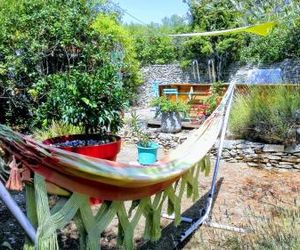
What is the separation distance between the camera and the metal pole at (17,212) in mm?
1561

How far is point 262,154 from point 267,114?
54 centimetres

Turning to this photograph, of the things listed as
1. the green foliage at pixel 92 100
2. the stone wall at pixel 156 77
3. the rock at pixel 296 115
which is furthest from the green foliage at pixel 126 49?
the green foliage at pixel 92 100

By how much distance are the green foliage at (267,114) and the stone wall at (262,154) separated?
0.15 metres

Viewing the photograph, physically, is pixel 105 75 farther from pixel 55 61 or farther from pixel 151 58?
pixel 151 58

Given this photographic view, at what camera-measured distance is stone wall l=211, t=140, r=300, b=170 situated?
16.7 feet

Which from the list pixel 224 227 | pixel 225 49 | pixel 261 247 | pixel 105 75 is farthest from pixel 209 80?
pixel 261 247

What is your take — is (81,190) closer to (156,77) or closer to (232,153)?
(232,153)

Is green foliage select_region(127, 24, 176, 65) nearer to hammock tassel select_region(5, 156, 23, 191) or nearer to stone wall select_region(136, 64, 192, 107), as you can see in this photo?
stone wall select_region(136, 64, 192, 107)

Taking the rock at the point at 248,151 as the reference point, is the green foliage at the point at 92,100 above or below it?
above

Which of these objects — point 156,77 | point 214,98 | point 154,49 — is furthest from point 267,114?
point 154,49

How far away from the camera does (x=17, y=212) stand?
1.59 m

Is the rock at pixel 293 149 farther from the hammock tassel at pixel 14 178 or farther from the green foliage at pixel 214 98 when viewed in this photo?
the hammock tassel at pixel 14 178

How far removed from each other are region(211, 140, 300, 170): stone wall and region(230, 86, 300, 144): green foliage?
15cm

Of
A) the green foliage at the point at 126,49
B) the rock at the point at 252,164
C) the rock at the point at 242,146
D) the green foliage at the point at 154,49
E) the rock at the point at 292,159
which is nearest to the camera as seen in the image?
the rock at the point at 292,159
